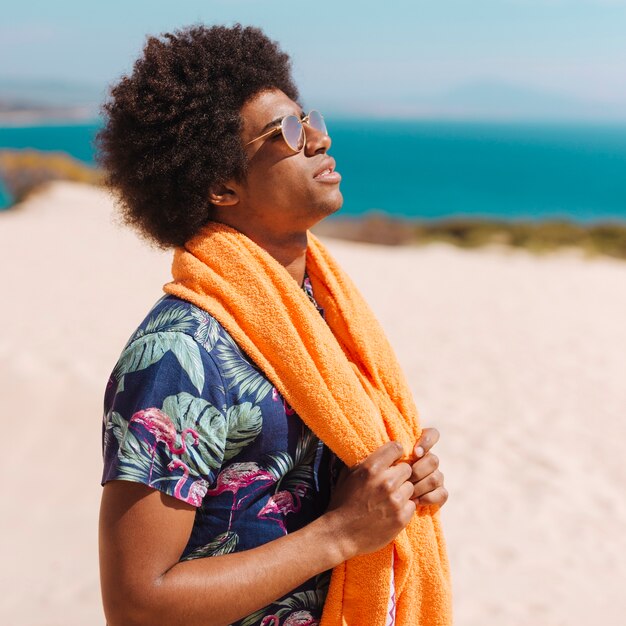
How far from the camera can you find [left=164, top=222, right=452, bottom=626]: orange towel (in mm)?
1502

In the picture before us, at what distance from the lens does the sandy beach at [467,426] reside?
386cm

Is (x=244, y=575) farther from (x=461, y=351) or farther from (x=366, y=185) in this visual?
(x=366, y=185)

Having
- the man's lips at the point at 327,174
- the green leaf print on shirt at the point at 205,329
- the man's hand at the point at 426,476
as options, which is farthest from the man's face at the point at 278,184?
Result: the man's hand at the point at 426,476

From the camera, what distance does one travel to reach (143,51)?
65.3 inches

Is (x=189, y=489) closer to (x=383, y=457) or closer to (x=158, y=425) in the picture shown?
(x=158, y=425)

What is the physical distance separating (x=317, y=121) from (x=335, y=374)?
0.63m

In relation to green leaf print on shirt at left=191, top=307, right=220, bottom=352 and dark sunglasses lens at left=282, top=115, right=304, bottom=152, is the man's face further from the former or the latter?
green leaf print on shirt at left=191, top=307, right=220, bottom=352

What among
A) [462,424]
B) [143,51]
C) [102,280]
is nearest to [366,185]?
[102,280]

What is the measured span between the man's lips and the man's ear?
18cm

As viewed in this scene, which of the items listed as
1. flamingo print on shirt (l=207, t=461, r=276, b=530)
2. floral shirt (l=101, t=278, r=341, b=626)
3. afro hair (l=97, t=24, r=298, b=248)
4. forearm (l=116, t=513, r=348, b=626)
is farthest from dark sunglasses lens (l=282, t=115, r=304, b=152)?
forearm (l=116, t=513, r=348, b=626)

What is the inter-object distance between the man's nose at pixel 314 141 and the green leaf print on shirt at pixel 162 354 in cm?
55

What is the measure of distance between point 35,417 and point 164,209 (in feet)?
13.2

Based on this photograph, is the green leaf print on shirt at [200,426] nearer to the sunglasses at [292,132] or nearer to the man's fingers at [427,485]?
the man's fingers at [427,485]

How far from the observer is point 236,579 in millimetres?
1368
